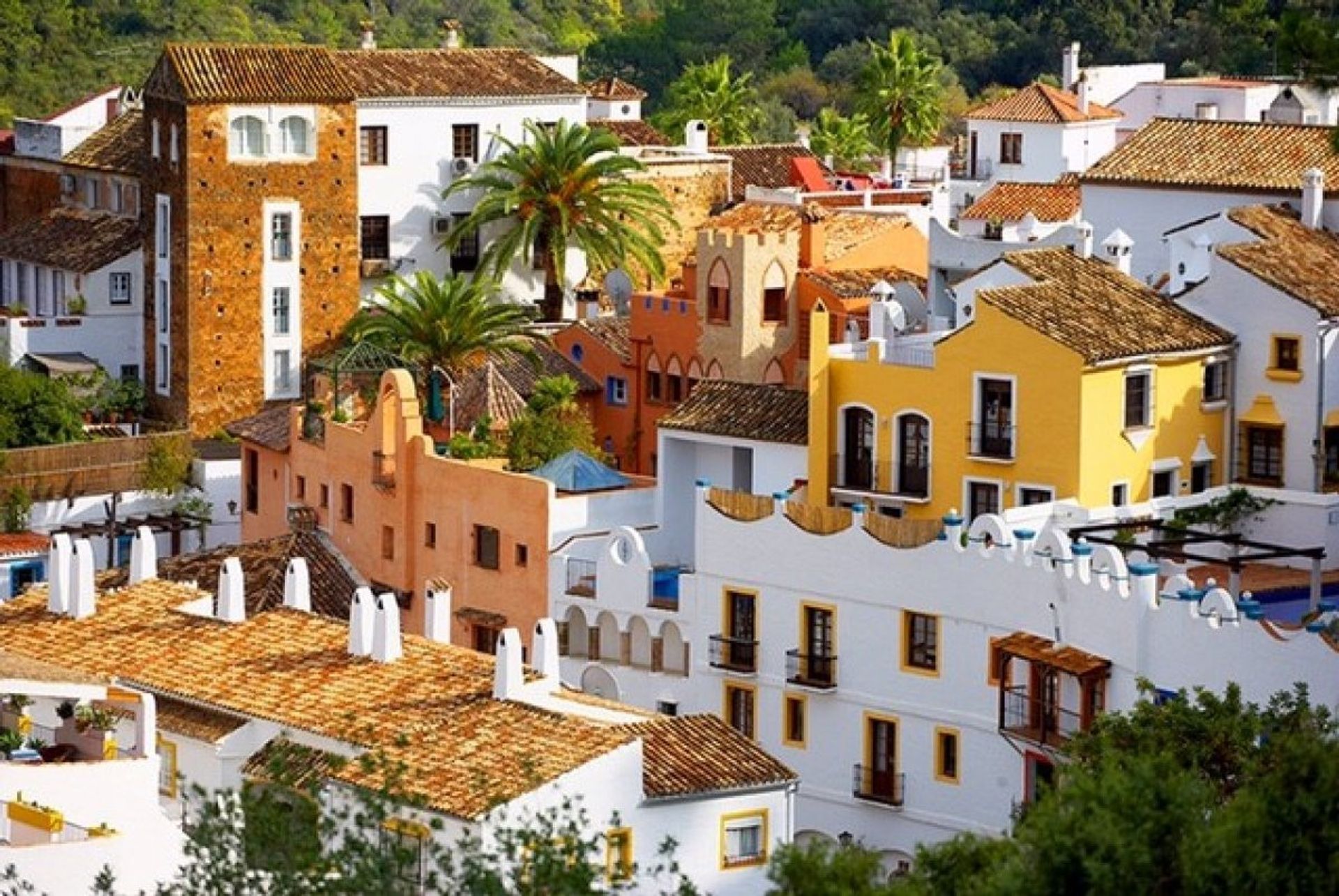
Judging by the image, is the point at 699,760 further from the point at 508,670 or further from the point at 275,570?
the point at 275,570

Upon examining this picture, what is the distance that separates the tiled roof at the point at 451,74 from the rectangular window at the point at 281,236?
3.04m

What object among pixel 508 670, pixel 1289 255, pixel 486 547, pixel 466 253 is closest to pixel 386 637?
pixel 508 670

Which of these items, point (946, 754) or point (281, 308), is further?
point (281, 308)

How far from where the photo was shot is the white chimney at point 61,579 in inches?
2089

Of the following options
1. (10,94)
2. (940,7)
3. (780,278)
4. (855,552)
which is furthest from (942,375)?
(940,7)

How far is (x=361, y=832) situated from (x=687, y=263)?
34700mm

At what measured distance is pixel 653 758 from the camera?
45.9 m

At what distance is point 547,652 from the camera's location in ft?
160

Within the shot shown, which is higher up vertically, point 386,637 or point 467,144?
point 467,144

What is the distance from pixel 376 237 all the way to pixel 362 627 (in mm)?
27600

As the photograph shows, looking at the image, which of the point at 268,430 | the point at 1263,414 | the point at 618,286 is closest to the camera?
the point at 1263,414

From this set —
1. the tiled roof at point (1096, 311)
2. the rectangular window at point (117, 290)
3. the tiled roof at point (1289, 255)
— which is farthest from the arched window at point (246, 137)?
the tiled roof at point (1289, 255)

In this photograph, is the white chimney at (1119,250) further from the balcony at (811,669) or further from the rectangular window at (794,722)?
the rectangular window at (794,722)

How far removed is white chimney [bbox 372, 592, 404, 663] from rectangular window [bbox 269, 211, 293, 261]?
24.8m
